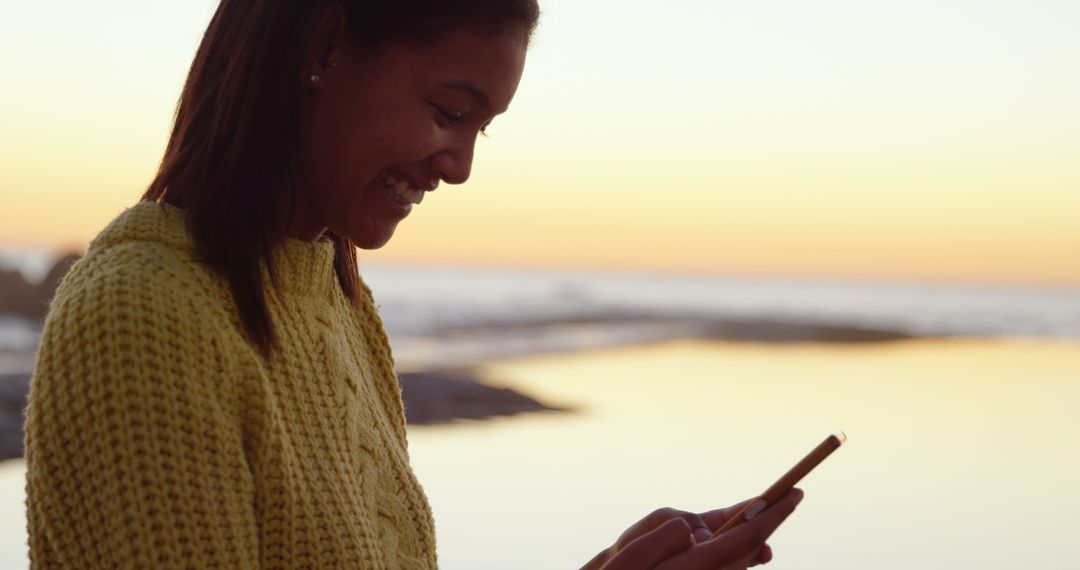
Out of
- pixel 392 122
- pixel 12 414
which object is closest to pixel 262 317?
pixel 392 122

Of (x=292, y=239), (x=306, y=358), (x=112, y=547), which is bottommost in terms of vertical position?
(x=112, y=547)

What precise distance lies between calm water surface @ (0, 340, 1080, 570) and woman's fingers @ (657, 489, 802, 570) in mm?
2839

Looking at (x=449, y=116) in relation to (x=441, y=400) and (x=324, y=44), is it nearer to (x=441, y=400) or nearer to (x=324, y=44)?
(x=324, y=44)

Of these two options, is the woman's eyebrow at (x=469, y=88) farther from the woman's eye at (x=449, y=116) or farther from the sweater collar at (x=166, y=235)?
the sweater collar at (x=166, y=235)

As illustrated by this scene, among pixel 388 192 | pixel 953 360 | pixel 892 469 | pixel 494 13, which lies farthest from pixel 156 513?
pixel 953 360

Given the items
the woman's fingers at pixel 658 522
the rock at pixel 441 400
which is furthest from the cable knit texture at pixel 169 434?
the rock at pixel 441 400

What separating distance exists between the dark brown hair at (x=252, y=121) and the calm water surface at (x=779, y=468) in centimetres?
299

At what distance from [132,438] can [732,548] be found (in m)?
0.64

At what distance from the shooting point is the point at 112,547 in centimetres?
104

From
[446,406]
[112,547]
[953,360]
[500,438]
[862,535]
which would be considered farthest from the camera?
[953,360]

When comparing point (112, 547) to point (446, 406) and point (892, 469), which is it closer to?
point (892, 469)

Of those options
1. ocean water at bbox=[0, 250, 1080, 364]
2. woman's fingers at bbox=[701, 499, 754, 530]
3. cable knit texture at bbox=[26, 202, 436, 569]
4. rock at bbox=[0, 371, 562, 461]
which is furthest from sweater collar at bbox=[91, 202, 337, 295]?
ocean water at bbox=[0, 250, 1080, 364]

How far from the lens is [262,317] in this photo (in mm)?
1212

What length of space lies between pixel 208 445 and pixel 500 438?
5.47m
